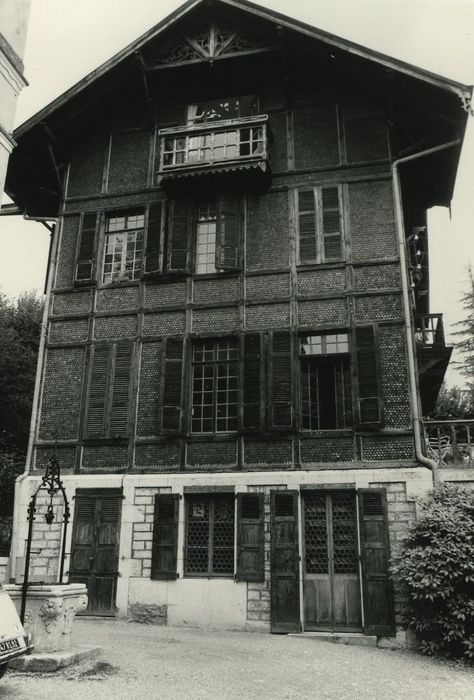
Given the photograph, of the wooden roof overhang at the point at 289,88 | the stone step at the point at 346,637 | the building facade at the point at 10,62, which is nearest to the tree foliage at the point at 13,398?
the wooden roof overhang at the point at 289,88

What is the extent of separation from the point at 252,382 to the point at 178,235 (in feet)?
12.9

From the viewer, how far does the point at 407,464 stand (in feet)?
40.5

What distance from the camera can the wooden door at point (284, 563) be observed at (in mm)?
11914

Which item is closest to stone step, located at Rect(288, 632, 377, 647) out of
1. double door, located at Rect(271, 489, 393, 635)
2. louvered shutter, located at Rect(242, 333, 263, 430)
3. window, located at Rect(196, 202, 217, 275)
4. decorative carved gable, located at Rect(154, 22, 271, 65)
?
double door, located at Rect(271, 489, 393, 635)

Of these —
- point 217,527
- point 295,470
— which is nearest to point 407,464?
point 295,470

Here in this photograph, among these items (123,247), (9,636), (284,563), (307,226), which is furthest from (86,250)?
(9,636)

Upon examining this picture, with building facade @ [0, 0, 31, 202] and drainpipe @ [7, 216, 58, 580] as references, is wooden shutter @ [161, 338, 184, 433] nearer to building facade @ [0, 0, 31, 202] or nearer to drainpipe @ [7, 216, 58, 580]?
drainpipe @ [7, 216, 58, 580]

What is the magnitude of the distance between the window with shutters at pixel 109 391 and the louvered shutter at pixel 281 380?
3152mm

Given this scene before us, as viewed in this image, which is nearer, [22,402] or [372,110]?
[372,110]

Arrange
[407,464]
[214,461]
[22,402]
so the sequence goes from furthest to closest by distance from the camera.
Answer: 1. [22,402]
2. [214,461]
3. [407,464]

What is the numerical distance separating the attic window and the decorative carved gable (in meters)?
1.04

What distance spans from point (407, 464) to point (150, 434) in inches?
206

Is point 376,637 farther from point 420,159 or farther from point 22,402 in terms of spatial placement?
point 22,402

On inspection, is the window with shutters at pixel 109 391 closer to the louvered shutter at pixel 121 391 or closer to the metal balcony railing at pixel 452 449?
the louvered shutter at pixel 121 391
